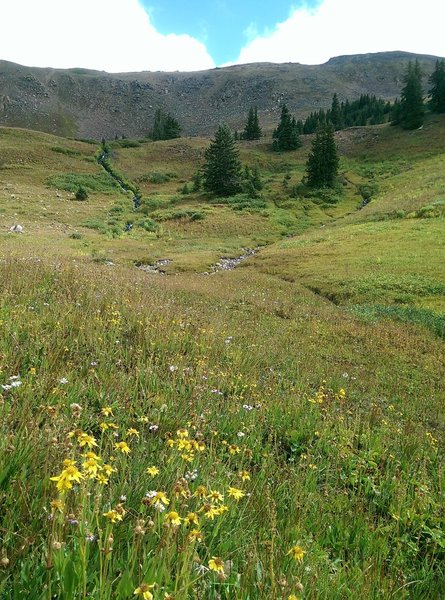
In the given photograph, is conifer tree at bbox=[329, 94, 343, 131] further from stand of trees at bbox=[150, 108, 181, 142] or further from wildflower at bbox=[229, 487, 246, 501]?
wildflower at bbox=[229, 487, 246, 501]

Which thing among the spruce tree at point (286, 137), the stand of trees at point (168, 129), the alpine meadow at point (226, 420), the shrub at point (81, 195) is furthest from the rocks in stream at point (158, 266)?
the stand of trees at point (168, 129)

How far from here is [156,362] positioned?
578 centimetres

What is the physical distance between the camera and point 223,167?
63031mm

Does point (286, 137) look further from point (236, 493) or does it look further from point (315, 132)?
point (236, 493)

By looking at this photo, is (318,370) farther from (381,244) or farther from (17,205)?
(17,205)

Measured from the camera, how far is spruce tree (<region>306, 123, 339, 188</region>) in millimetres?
63781

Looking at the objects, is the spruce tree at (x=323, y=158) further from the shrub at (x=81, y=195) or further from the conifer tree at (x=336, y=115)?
the conifer tree at (x=336, y=115)

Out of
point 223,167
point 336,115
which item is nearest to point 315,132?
point 336,115

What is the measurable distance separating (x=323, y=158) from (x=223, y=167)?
15660 mm

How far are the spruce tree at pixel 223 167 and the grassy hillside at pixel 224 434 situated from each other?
128 ft

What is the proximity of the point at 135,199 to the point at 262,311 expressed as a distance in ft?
181

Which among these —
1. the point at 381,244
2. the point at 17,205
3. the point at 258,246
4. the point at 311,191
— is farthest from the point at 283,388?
the point at 311,191

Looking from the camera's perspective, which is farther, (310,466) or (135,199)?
(135,199)

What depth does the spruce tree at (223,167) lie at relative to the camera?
62.3 meters
